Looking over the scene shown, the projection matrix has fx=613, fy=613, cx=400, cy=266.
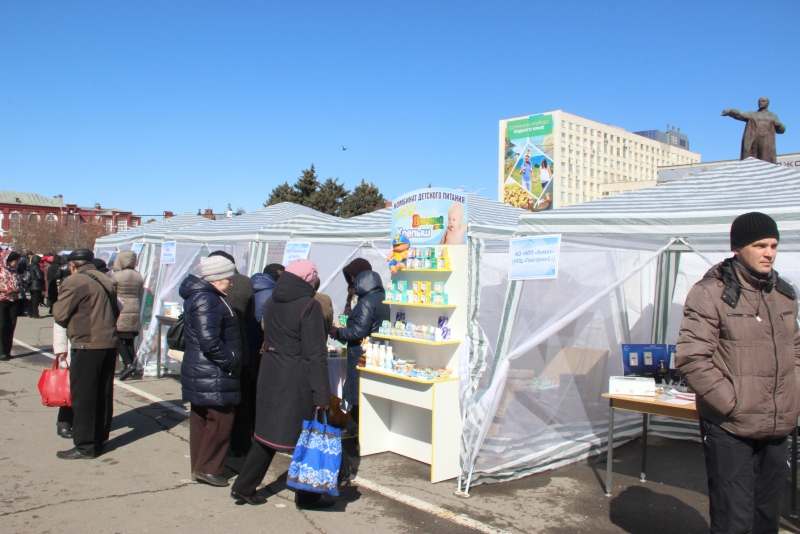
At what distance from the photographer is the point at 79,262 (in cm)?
592

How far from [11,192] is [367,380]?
11053cm

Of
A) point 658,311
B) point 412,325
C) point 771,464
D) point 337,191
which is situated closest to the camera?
point 771,464

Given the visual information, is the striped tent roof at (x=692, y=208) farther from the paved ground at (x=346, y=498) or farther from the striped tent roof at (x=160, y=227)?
the striped tent roof at (x=160, y=227)

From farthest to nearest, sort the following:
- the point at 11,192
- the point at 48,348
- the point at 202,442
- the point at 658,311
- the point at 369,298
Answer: the point at 11,192 < the point at 48,348 < the point at 658,311 < the point at 369,298 < the point at 202,442

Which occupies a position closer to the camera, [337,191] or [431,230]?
[431,230]

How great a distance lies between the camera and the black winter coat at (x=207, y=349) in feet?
15.1

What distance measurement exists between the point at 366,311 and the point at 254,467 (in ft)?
6.56

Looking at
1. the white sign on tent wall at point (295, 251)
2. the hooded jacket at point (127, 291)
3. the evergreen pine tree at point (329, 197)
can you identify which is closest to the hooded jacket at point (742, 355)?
the white sign on tent wall at point (295, 251)

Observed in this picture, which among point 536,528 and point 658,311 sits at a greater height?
point 658,311

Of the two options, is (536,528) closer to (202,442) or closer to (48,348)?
(202,442)

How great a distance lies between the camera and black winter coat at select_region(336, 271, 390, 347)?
6031 millimetres

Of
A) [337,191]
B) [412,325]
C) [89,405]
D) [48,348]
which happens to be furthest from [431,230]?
[337,191]

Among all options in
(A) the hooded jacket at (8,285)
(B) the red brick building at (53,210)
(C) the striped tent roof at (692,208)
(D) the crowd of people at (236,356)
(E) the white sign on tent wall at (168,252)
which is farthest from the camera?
(B) the red brick building at (53,210)

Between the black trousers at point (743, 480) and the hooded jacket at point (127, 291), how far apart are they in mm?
8184
